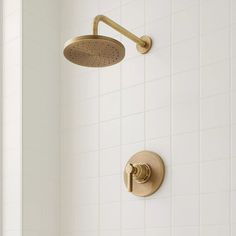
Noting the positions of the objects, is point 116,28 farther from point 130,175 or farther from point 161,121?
point 130,175

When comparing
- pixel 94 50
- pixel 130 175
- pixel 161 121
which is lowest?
pixel 130 175

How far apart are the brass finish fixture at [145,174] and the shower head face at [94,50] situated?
0.33 meters

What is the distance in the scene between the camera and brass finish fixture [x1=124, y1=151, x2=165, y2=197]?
173 cm

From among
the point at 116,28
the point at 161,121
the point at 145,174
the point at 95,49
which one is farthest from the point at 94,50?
the point at 145,174

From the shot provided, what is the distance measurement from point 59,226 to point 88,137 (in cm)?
37

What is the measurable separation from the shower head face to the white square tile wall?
21cm

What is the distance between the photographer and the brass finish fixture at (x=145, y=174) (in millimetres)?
1733

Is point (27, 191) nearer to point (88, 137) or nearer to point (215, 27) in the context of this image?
point (88, 137)

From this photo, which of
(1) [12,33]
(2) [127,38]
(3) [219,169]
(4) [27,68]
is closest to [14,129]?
(4) [27,68]

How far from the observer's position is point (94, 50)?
1.63m

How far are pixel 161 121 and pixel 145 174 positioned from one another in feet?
0.58

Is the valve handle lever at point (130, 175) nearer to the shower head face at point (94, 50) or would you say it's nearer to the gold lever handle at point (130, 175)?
the gold lever handle at point (130, 175)

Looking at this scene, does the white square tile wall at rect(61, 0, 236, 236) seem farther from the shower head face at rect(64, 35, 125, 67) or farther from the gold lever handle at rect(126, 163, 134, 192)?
the shower head face at rect(64, 35, 125, 67)

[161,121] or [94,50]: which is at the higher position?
[94,50]
